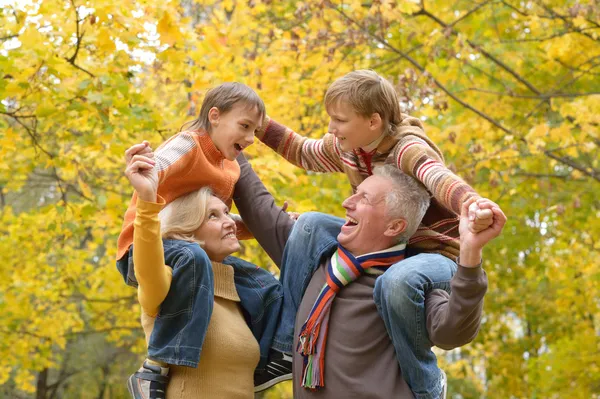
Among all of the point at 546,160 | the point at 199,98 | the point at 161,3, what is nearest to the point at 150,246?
the point at 161,3

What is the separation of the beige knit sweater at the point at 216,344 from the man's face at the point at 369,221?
19.9 inches

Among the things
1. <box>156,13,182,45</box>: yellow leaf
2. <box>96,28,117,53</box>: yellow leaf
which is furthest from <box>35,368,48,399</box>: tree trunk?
<box>156,13,182,45</box>: yellow leaf

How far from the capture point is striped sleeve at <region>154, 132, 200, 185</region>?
3.08 m

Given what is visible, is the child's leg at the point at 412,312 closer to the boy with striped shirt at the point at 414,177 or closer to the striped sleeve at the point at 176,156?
the boy with striped shirt at the point at 414,177

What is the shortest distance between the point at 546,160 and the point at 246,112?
Result: 6644mm

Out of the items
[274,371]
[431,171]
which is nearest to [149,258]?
[274,371]

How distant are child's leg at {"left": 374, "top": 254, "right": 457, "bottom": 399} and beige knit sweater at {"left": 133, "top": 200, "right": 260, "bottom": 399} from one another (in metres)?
0.57

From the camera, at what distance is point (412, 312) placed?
2.87 m

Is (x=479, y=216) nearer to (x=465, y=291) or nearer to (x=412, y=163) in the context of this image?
(x=465, y=291)

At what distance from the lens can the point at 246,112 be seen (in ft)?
10.8

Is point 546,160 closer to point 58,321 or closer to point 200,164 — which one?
point 58,321

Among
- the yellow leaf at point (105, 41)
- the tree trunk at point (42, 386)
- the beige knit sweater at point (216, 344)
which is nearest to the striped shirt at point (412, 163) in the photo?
the beige knit sweater at point (216, 344)

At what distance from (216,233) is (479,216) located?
3.88ft

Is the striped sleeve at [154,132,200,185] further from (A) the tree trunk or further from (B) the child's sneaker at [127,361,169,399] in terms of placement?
(A) the tree trunk
